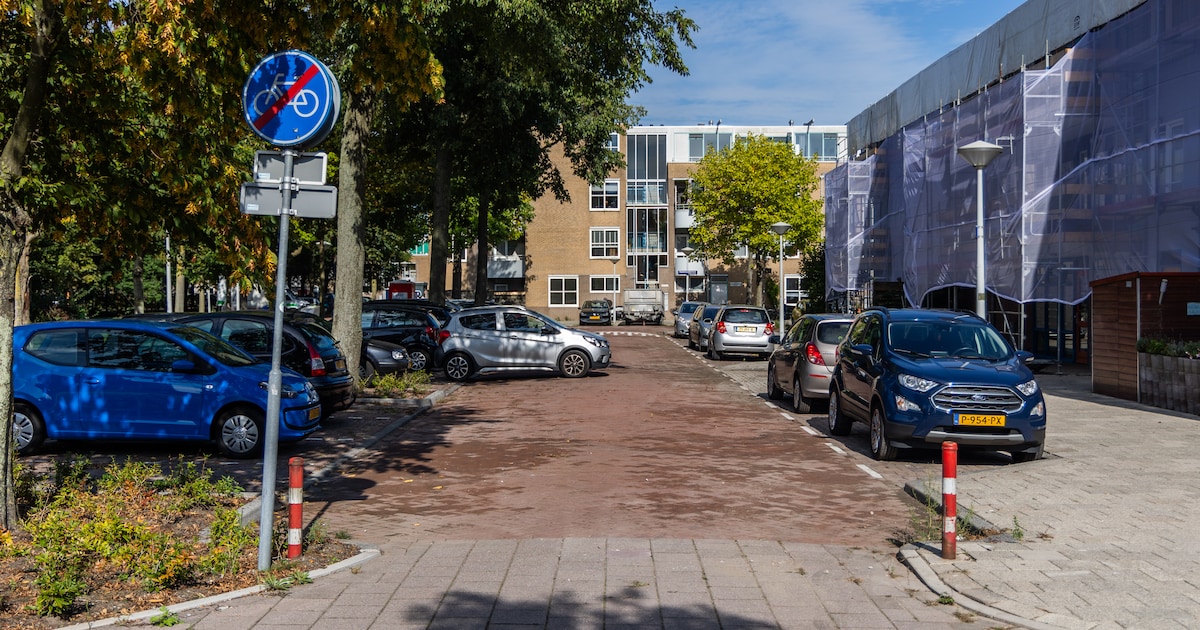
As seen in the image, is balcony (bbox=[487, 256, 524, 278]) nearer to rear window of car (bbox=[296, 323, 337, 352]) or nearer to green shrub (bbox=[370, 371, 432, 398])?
green shrub (bbox=[370, 371, 432, 398])

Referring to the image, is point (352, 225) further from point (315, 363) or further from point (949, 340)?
point (949, 340)

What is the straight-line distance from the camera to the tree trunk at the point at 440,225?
28.2m

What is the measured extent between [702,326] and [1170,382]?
18670 mm

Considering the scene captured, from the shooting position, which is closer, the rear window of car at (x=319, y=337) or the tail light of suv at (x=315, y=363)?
the tail light of suv at (x=315, y=363)

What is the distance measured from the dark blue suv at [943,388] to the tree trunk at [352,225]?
8.44m

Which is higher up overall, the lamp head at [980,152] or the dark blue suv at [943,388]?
the lamp head at [980,152]

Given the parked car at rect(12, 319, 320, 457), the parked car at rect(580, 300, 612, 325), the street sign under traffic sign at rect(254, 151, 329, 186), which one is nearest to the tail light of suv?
the parked car at rect(12, 319, 320, 457)

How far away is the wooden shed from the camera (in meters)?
17.4

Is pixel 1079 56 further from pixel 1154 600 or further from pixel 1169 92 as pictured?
pixel 1154 600

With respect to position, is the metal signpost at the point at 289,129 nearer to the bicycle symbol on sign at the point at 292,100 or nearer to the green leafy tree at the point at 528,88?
the bicycle symbol on sign at the point at 292,100

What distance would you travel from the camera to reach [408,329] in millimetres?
24266

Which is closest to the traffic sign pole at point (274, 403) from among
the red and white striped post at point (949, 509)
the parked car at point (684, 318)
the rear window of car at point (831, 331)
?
the red and white striped post at point (949, 509)

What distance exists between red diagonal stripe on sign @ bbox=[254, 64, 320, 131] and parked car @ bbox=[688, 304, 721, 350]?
2556cm

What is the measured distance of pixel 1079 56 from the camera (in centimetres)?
2275
